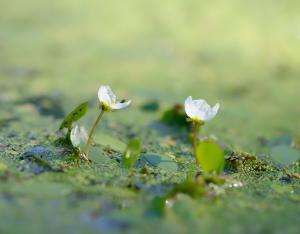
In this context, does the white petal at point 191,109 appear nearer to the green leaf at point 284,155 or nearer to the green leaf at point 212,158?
the green leaf at point 212,158

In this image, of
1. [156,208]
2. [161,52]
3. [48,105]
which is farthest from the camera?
[161,52]

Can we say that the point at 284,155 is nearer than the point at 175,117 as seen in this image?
Yes

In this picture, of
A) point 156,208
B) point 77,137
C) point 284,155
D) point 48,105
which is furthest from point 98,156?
point 48,105

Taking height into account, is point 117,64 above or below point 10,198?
below

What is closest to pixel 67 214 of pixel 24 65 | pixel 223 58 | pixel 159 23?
pixel 24 65

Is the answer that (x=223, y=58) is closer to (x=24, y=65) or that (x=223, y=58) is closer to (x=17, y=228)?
(x=24, y=65)

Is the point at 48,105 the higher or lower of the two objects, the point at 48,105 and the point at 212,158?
the lower

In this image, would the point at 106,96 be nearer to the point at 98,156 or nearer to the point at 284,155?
the point at 98,156

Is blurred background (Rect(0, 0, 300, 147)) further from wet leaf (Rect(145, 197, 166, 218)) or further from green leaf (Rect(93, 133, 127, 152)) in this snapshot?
wet leaf (Rect(145, 197, 166, 218))
